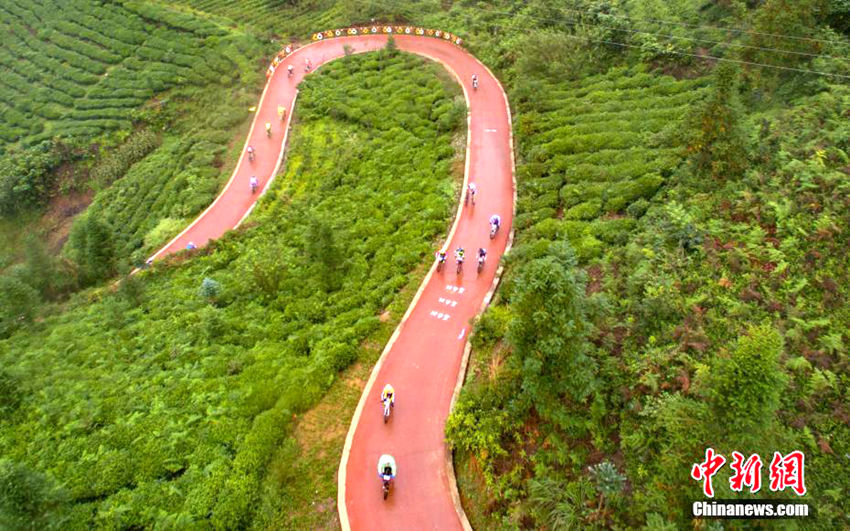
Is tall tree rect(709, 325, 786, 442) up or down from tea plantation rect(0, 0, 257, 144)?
down

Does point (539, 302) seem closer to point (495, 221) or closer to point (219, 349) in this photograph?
point (495, 221)

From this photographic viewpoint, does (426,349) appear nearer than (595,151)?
Yes

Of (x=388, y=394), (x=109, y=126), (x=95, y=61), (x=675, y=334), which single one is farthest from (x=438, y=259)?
(x=95, y=61)

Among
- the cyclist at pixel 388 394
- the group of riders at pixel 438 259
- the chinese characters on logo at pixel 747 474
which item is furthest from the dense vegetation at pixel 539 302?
the cyclist at pixel 388 394

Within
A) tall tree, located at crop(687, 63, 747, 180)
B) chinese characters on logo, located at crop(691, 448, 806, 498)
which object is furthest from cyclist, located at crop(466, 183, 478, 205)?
chinese characters on logo, located at crop(691, 448, 806, 498)

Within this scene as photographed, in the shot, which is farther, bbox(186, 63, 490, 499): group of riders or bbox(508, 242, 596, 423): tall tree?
bbox(186, 63, 490, 499): group of riders

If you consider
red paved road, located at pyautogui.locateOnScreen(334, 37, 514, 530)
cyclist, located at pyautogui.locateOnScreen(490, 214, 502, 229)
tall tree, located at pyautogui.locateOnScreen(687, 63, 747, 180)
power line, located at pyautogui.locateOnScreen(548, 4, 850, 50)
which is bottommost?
red paved road, located at pyautogui.locateOnScreen(334, 37, 514, 530)

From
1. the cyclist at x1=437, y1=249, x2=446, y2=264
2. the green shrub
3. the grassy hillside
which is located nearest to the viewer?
the grassy hillside

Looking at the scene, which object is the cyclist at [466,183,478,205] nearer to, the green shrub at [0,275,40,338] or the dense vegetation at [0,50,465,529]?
the dense vegetation at [0,50,465,529]
